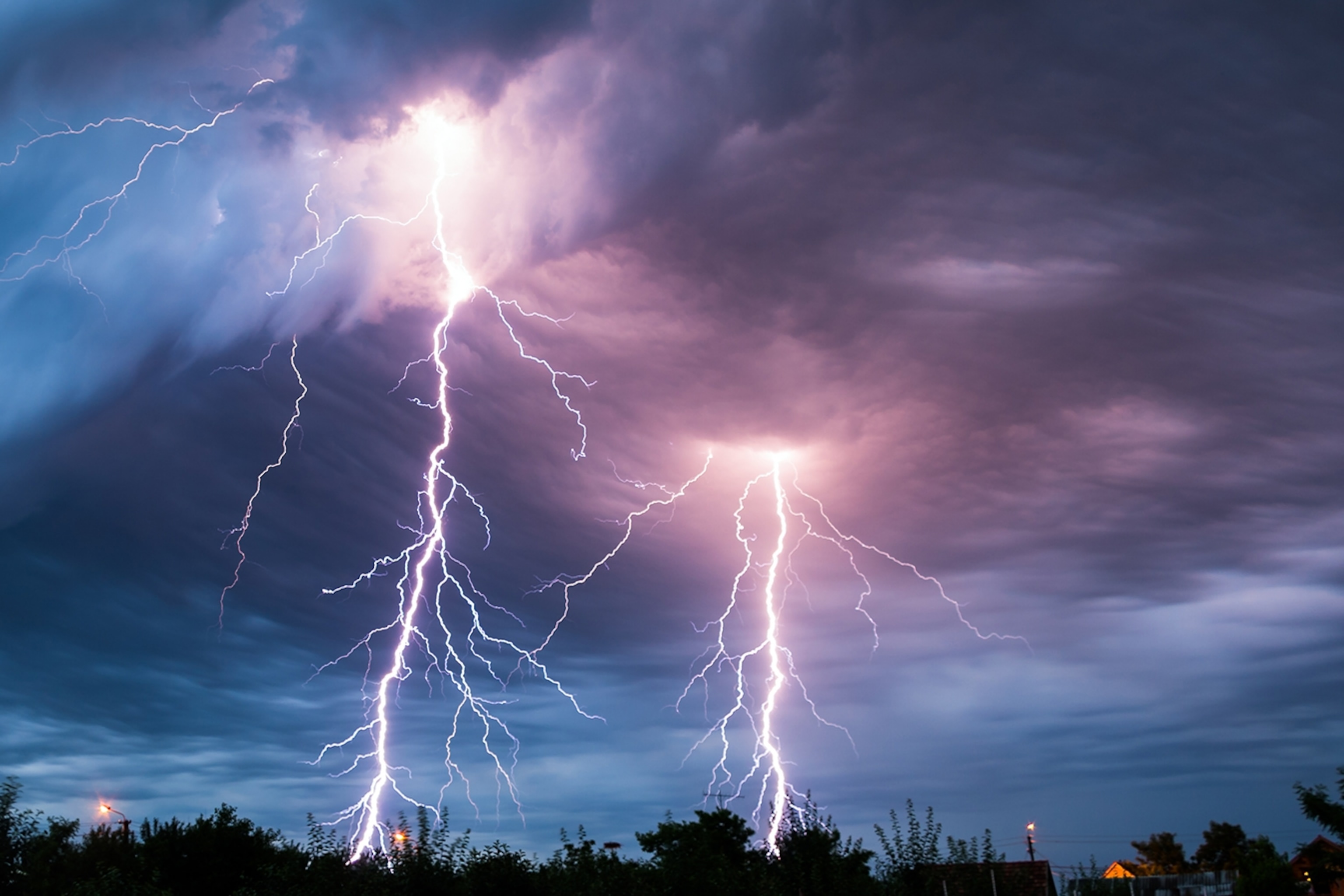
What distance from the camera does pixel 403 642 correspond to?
98.6 ft

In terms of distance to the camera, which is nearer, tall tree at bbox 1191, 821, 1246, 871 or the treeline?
the treeline

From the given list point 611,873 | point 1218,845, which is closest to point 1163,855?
point 1218,845

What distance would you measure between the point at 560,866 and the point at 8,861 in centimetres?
1634

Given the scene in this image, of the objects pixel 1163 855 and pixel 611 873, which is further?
pixel 1163 855

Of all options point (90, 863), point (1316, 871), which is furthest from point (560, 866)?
A: point (1316, 871)

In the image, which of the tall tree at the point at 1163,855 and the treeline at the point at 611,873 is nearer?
the treeline at the point at 611,873

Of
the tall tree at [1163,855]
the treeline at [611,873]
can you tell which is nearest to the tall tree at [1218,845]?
the tall tree at [1163,855]

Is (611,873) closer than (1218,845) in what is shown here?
Yes

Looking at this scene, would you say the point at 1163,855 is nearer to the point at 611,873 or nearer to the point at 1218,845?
the point at 1218,845

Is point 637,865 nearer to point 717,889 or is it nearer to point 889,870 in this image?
point 717,889

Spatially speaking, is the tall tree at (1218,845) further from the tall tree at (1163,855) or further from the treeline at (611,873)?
the treeline at (611,873)

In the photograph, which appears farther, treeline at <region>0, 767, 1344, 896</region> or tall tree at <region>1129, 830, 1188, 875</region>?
tall tree at <region>1129, 830, 1188, 875</region>

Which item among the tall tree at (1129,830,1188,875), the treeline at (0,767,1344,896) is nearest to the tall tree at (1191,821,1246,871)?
the tall tree at (1129,830,1188,875)

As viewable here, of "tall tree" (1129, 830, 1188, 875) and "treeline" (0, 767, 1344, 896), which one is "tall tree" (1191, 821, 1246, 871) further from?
"treeline" (0, 767, 1344, 896)
